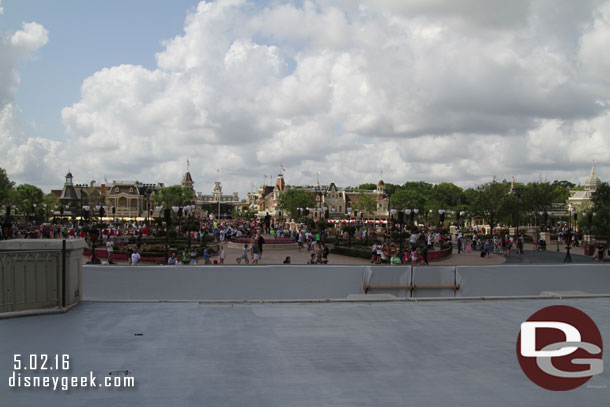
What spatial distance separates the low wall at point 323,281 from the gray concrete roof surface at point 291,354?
3.20 meters

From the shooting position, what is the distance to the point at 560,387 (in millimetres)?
4934

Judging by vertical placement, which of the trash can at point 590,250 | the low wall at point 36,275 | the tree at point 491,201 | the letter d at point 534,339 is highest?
the tree at point 491,201

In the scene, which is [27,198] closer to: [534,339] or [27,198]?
[27,198]

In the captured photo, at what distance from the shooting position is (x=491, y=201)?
57.6m

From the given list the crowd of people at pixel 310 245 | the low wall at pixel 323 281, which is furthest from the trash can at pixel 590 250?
the low wall at pixel 323 281

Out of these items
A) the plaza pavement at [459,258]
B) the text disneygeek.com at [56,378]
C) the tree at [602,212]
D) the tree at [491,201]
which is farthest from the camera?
the tree at [491,201]

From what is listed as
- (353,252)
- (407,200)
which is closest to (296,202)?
(407,200)

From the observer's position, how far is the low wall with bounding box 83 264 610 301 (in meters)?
12.4

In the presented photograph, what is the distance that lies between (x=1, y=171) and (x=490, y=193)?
224ft

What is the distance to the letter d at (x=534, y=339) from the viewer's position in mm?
5534

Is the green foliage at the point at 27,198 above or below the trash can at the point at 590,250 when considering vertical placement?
Result: above

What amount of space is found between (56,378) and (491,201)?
192 feet

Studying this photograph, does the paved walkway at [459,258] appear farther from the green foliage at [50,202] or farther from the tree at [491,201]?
the green foliage at [50,202]

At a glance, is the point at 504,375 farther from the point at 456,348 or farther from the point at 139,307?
the point at 139,307
